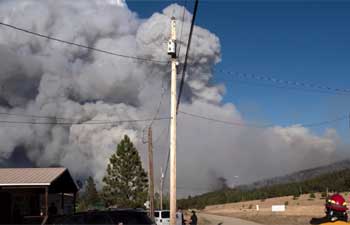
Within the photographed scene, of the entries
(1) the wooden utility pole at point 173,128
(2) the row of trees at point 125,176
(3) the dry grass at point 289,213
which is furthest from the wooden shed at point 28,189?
(2) the row of trees at point 125,176

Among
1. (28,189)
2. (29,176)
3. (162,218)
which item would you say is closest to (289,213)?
(162,218)

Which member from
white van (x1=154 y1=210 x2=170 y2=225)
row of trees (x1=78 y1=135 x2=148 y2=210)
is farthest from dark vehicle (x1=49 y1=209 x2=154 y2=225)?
row of trees (x1=78 y1=135 x2=148 y2=210)

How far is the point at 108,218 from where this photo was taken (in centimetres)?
1559

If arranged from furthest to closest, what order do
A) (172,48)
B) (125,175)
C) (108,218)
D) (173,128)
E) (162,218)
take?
(125,175)
(162,218)
(172,48)
(173,128)
(108,218)

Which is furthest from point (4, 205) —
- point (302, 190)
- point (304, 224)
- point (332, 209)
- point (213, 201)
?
point (213, 201)

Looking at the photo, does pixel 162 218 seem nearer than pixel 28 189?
No

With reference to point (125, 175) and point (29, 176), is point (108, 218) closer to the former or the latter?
point (29, 176)

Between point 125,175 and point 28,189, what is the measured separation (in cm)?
3863

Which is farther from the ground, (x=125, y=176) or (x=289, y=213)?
(x=125, y=176)

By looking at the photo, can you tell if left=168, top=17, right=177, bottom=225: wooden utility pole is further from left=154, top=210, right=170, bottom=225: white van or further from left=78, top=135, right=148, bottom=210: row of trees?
left=78, top=135, right=148, bottom=210: row of trees

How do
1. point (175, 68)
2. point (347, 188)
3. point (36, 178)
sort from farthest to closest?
point (347, 188) < point (36, 178) < point (175, 68)

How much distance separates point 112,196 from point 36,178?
44351 mm

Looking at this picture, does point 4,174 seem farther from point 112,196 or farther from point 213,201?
point 213,201

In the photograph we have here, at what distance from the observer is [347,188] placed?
307 feet
